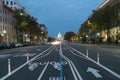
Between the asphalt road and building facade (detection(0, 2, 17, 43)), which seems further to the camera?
building facade (detection(0, 2, 17, 43))

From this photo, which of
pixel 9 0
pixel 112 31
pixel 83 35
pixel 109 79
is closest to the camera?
pixel 109 79

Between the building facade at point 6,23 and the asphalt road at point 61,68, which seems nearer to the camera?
the asphalt road at point 61,68

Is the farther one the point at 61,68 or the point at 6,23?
the point at 6,23

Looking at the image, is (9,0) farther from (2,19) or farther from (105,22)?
(105,22)

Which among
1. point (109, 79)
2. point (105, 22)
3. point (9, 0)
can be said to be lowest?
point (109, 79)

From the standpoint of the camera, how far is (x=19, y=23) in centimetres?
11644

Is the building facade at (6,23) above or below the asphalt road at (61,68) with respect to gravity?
above

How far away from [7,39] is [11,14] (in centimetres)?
1409

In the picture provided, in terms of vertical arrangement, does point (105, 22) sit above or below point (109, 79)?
above

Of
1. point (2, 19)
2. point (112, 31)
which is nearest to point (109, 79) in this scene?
point (2, 19)

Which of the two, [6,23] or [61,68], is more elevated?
[6,23]

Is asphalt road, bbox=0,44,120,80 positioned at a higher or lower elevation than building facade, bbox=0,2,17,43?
lower

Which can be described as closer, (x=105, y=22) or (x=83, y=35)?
(x=105, y=22)

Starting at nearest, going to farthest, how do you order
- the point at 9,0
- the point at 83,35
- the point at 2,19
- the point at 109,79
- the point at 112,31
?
the point at 109,79, the point at 2,19, the point at 112,31, the point at 9,0, the point at 83,35
